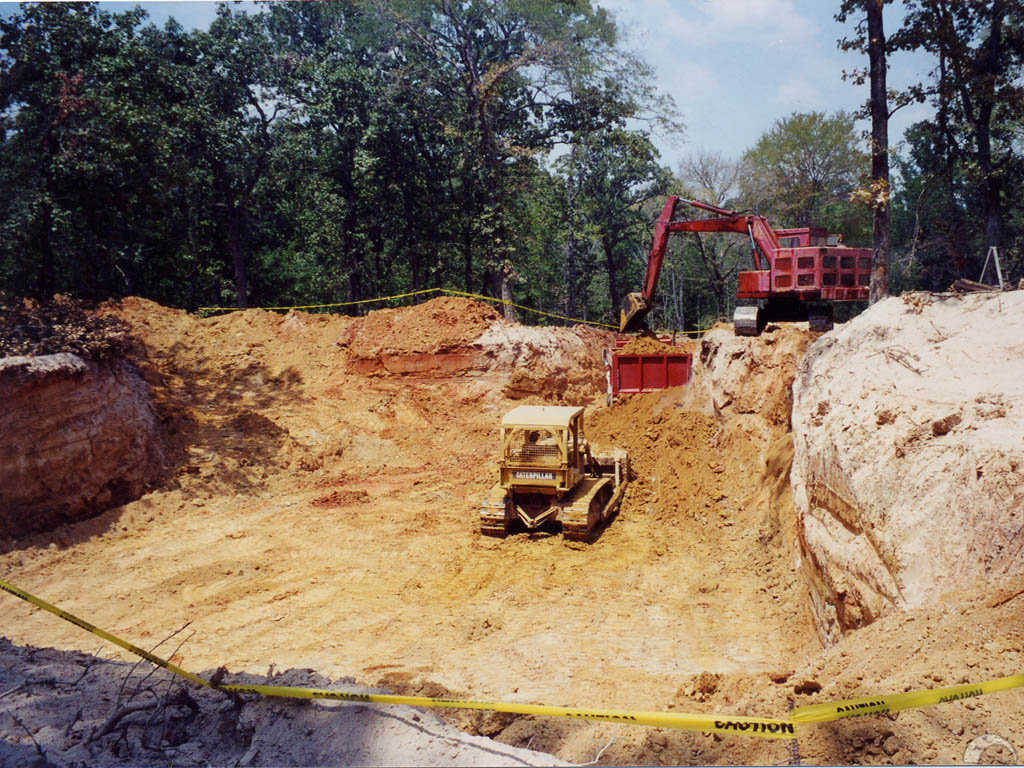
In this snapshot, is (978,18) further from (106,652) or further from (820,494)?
(106,652)

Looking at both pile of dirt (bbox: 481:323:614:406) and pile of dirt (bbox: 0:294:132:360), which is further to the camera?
pile of dirt (bbox: 481:323:614:406)

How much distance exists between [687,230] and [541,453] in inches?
392

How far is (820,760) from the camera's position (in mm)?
3416

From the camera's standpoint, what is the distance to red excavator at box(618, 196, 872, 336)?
15758mm

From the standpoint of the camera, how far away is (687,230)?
59.3ft

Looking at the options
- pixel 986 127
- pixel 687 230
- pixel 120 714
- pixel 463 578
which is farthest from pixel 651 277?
pixel 120 714

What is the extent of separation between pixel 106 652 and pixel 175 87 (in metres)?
23.0

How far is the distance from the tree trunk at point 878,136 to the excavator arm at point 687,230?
2.42 metres

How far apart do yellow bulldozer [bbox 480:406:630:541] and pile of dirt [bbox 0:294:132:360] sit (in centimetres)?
882

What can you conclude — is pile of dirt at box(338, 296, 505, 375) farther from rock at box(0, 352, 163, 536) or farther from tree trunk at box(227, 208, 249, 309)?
tree trunk at box(227, 208, 249, 309)

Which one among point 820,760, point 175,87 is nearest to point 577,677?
point 820,760

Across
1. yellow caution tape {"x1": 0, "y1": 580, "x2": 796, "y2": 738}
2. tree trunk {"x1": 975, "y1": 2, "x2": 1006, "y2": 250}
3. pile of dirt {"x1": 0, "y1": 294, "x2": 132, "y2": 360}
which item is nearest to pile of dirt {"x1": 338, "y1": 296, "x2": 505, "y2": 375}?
pile of dirt {"x1": 0, "y1": 294, "x2": 132, "y2": 360}

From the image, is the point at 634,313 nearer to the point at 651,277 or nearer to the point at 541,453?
the point at 651,277

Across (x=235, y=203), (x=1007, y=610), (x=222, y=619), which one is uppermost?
(x=235, y=203)
